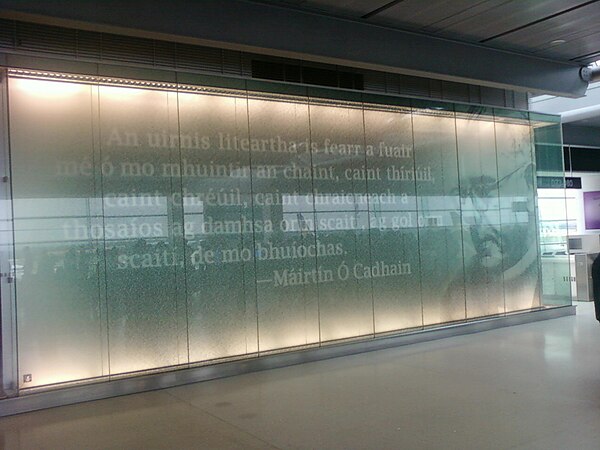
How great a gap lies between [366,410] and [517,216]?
20.9 feet

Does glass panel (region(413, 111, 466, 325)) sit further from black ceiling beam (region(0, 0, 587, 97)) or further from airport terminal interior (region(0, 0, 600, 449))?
black ceiling beam (region(0, 0, 587, 97))

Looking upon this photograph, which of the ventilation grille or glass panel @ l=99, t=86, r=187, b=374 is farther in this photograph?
glass panel @ l=99, t=86, r=187, b=374

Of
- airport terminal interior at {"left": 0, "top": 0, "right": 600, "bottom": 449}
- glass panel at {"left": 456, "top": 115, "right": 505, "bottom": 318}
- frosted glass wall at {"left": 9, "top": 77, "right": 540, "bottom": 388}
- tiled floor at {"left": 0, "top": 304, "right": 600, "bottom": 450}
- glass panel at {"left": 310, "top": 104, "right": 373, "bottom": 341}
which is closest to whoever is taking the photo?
tiled floor at {"left": 0, "top": 304, "right": 600, "bottom": 450}

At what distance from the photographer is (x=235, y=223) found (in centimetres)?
728

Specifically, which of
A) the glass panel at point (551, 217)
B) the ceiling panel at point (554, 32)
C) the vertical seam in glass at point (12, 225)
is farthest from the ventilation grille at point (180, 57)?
the glass panel at point (551, 217)

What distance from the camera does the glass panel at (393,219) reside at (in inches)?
337

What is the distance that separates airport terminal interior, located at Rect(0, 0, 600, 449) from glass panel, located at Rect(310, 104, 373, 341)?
0.03 m

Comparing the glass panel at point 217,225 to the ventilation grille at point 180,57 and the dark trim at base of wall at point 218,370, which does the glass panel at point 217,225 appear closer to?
the dark trim at base of wall at point 218,370

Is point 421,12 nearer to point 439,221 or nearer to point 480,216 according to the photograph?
point 439,221

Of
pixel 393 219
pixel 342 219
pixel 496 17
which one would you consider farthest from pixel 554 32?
pixel 342 219

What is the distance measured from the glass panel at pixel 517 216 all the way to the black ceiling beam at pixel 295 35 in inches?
53.0

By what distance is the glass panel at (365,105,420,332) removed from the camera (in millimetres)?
8570

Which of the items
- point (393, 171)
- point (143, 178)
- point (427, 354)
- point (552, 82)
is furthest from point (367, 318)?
point (552, 82)

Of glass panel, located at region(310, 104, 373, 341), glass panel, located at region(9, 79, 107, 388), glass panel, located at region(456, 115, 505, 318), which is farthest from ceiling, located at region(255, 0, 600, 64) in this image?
glass panel, located at region(9, 79, 107, 388)
